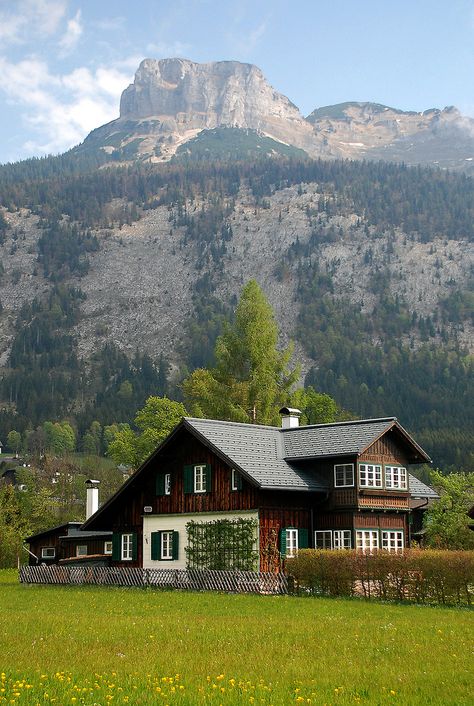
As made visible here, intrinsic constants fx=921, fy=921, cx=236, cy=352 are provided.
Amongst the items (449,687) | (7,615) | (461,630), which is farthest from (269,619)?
(449,687)

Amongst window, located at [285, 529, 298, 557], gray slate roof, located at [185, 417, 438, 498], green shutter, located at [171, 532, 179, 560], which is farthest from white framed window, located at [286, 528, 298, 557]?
green shutter, located at [171, 532, 179, 560]

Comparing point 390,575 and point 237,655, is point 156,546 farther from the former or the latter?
point 237,655

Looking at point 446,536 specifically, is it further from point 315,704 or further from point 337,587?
point 315,704

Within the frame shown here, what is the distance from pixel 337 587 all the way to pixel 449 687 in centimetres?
1987

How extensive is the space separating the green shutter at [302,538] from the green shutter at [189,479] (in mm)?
5874

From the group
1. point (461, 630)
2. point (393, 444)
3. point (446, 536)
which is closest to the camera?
point (461, 630)

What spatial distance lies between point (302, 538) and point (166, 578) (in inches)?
275

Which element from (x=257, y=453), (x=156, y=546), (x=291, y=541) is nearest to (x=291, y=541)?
(x=291, y=541)

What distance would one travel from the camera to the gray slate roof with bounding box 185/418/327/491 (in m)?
42.6

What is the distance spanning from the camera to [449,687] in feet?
50.3

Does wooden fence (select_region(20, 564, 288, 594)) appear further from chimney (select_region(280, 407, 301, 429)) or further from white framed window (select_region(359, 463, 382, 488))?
chimney (select_region(280, 407, 301, 429))

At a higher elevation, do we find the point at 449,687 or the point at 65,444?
the point at 65,444

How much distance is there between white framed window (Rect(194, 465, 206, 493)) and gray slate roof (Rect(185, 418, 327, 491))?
2.01 m

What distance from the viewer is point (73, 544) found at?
64375 mm
